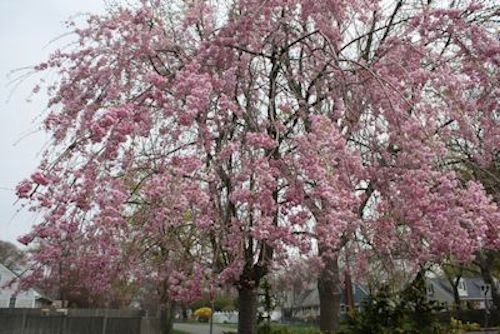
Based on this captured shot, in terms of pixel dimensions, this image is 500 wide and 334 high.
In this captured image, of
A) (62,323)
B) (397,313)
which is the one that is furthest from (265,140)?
(62,323)

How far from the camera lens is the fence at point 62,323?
1133cm

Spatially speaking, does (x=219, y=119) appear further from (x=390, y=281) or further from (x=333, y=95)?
(x=390, y=281)

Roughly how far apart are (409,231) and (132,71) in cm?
400

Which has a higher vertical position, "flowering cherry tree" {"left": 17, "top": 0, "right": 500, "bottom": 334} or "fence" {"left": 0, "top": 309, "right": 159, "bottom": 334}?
"flowering cherry tree" {"left": 17, "top": 0, "right": 500, "bottom": 334}

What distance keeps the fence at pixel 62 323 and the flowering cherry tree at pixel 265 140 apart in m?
5.73

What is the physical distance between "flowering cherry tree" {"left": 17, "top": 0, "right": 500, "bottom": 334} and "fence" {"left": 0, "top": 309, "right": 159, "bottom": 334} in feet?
18.8

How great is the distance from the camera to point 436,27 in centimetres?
656

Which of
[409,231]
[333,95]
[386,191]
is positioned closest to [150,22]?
[333,95]

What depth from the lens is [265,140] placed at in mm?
5285

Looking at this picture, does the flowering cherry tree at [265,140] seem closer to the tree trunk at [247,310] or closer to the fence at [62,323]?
the tree trunk at [247,310]

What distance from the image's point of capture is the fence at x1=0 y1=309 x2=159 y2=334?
1133cm

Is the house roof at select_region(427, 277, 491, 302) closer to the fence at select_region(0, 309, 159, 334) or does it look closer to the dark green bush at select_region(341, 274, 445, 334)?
the fence at select_region(0, 309, 159, 334)

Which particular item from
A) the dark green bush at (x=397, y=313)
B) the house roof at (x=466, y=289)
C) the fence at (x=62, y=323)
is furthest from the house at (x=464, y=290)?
A: the dark green bush at (x=397, y=313)

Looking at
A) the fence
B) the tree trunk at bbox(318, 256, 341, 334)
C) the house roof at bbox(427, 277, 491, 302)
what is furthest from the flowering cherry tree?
the house roof at bbox(427, 277, 491, 302)
